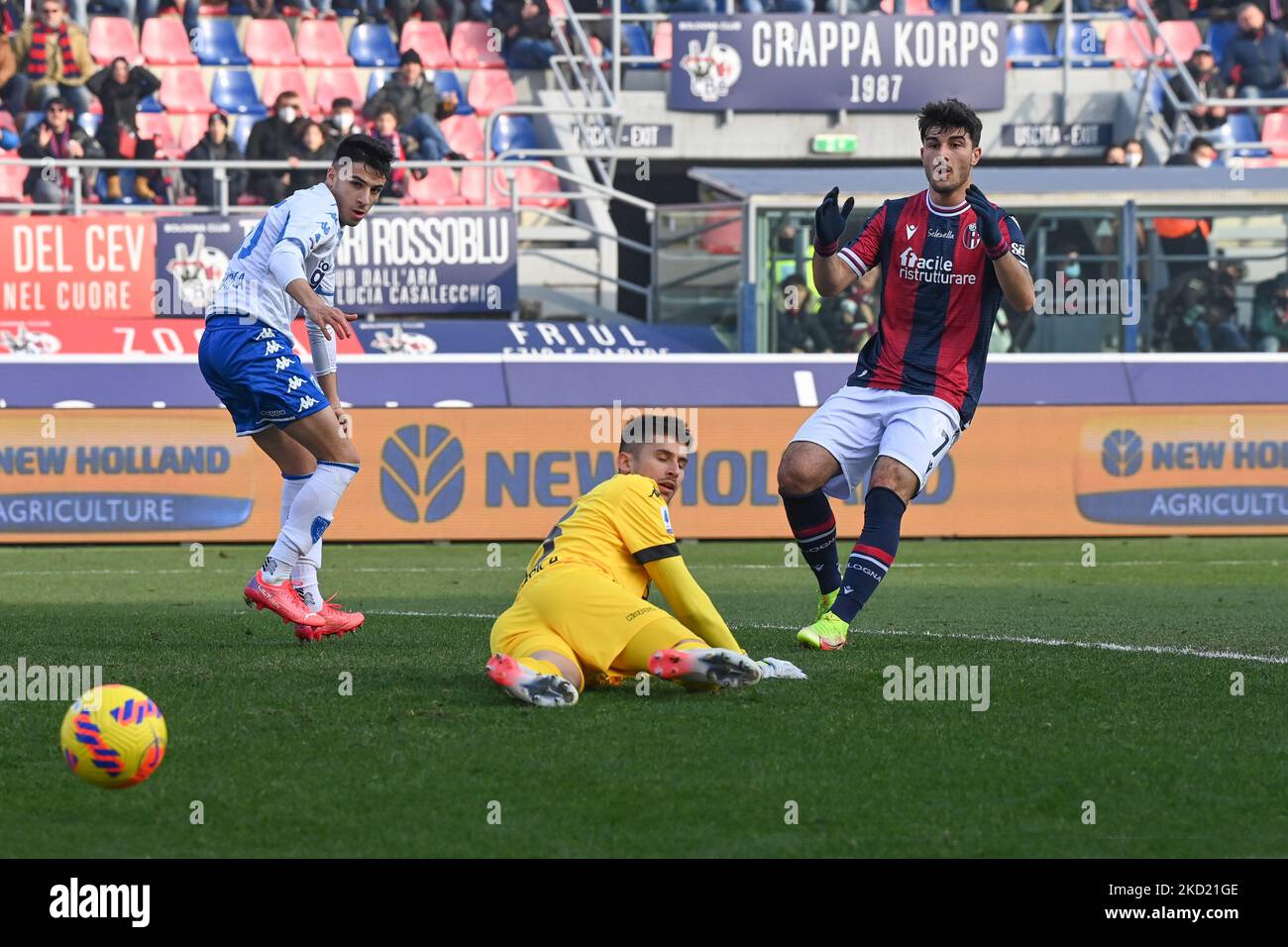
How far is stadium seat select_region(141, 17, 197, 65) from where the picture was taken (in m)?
23.0

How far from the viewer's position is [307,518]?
8.16 metres

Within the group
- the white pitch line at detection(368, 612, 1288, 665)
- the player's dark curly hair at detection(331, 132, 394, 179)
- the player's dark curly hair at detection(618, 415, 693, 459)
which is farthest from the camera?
the player's dark curly hair at detection(331, 132, 394, 179)

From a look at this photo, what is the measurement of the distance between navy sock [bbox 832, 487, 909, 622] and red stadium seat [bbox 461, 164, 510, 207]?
13.8 metres

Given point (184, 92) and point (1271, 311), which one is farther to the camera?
point (184, 92)

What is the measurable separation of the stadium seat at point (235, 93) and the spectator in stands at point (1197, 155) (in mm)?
10688

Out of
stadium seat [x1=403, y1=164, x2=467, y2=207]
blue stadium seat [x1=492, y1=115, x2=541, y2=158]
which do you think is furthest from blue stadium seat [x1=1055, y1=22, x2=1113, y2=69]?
stadium seat [x1=403, y1=164, x2=467, y2=207]

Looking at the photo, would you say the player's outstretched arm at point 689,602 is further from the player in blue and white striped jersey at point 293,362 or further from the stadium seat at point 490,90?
the stadium seat at point 490,90

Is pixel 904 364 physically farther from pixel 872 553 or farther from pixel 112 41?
pixel 112 41

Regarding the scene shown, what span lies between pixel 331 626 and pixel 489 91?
16037 millimetres

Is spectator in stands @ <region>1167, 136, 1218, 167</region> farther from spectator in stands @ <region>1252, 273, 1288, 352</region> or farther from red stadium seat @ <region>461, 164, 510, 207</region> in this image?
red stadium seat @ <region>461, 164, 510, 207</region>

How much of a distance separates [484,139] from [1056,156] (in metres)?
7.13

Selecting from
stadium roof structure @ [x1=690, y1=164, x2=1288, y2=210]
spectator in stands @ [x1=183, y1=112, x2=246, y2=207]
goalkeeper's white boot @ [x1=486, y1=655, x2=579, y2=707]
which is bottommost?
goalkeeper's white boot @ [x1=486, y1=655, x2=579, y2=707]

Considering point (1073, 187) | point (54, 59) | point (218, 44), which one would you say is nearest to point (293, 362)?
point (1073, 187)

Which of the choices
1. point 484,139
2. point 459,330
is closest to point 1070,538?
point 459,330
